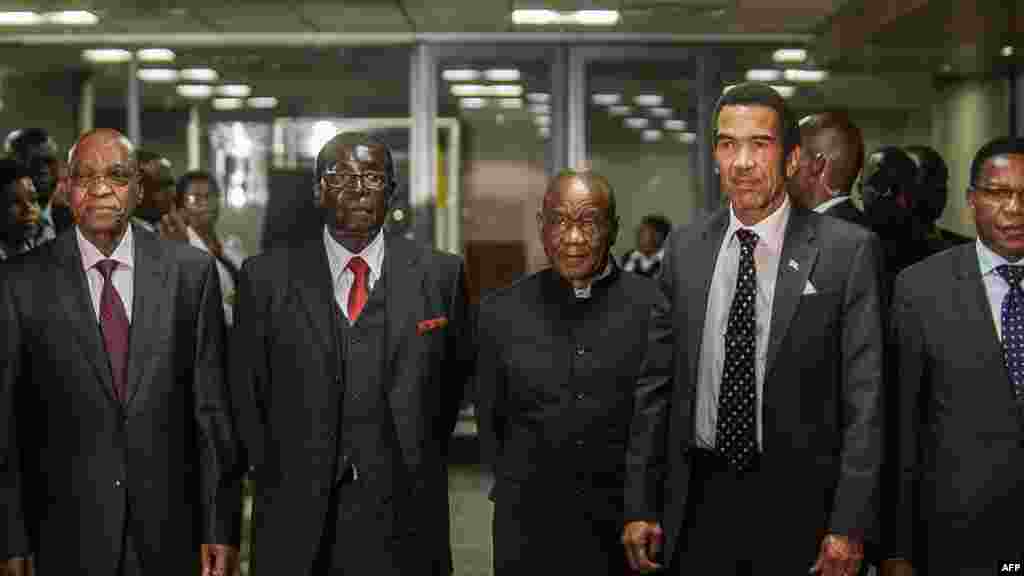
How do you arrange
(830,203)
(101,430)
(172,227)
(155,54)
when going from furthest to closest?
(155,54) < (172,227) < (830,203) < (101,430)

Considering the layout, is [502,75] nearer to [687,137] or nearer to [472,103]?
[472,103]

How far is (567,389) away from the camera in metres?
3.62

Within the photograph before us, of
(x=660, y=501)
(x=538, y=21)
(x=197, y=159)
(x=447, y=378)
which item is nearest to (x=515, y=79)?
(x=538, y=21)

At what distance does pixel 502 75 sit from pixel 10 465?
24.1 ft

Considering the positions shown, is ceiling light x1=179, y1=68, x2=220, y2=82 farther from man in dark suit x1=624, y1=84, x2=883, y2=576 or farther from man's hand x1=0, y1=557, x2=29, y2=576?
man in dark suit x1=624, y1=84, x2=883, y2=576

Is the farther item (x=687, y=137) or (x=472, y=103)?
(x=472, y=103)

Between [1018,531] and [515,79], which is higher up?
[515,79]

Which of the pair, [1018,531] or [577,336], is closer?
[1018,531]

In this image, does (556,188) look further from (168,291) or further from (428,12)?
(428,12)

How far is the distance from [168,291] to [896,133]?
306 inches

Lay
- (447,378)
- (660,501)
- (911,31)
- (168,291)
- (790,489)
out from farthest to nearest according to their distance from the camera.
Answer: (911,31)
(447,378)
(168,291)
(660,501)
(790,489)

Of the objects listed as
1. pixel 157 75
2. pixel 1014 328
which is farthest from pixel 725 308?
pixel 157 75

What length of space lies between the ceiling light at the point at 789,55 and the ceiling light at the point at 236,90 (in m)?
3.95

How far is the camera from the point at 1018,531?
318 centimetres
